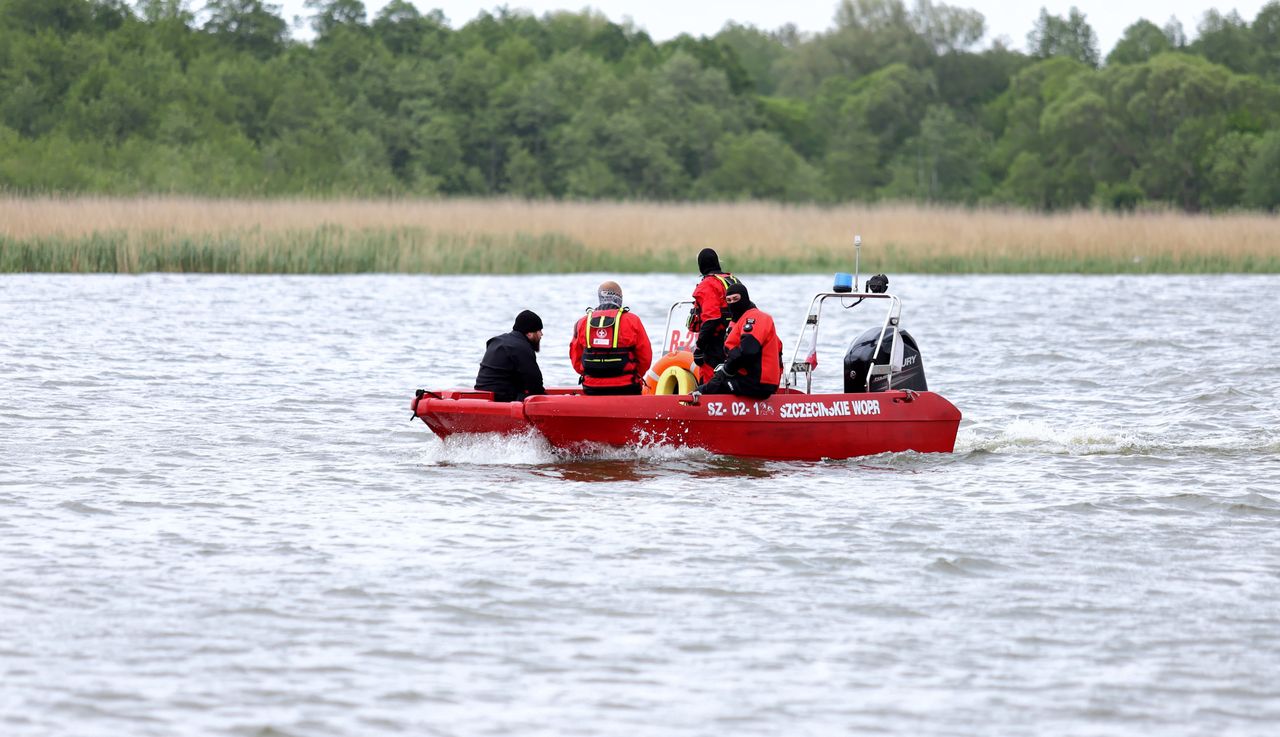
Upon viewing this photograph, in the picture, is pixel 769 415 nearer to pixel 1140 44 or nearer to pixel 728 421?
pixel 728 421

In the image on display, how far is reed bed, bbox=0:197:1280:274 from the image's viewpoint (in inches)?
1099

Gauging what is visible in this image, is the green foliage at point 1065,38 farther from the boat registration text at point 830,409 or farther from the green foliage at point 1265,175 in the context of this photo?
the boat registration text at point 830,409

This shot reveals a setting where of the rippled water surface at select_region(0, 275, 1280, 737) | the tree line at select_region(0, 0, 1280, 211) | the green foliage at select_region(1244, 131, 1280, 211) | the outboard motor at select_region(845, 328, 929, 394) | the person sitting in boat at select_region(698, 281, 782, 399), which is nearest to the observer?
the rippled water surface at select_region(0, 275, 1280, 737)

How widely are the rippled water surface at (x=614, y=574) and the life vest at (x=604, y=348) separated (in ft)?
2.10

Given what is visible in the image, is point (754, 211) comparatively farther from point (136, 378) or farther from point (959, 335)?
point (136, 378)

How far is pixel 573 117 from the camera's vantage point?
6031cm

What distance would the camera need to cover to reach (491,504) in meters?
10.1

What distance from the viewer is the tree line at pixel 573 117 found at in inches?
1980

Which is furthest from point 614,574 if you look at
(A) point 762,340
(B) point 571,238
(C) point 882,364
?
(B) point 571,238

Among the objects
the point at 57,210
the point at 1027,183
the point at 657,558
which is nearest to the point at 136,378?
the point at 657,558

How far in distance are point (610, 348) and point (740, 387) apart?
0.95 m

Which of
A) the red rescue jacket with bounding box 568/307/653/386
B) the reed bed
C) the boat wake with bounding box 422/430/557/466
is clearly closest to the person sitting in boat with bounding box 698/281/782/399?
the red rescue jacket with bounding box 568/307/653/386

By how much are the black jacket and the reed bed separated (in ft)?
56.6

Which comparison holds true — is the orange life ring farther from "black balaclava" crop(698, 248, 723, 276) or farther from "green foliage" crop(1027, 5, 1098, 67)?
"green foliage" crop(1027, 5, 1098, 67)
